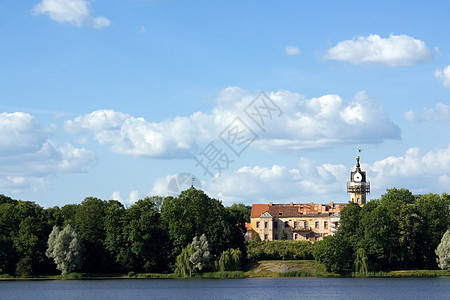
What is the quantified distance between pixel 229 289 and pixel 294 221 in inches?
2752

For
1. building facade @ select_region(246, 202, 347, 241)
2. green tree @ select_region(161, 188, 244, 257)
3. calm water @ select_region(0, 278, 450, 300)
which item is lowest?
calm water @ select_region(0, 278, 450, 300)

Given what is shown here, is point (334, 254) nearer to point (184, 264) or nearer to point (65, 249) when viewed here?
point (184, 264)

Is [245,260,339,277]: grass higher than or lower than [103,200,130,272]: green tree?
lower

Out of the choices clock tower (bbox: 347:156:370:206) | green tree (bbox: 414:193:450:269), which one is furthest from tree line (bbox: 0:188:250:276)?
clock tower (bbox: 347:156:370:206)

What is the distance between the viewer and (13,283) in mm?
80125

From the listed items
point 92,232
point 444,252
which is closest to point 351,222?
point 444,252

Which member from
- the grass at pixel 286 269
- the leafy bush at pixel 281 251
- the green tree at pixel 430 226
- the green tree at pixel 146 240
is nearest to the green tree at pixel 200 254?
the green tree at pixel 146 240

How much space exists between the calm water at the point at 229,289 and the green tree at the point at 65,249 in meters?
3.33

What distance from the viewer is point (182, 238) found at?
8906cm

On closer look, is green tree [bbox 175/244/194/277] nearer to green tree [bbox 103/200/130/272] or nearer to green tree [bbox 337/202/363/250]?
green tree [bbox 103/200/130/272]

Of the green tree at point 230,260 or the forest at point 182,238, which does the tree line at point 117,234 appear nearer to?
the forest at point 182,238

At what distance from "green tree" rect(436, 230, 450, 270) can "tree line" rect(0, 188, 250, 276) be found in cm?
2215

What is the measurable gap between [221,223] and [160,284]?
15.1 m

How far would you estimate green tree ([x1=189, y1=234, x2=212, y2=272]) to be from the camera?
85250 mm
